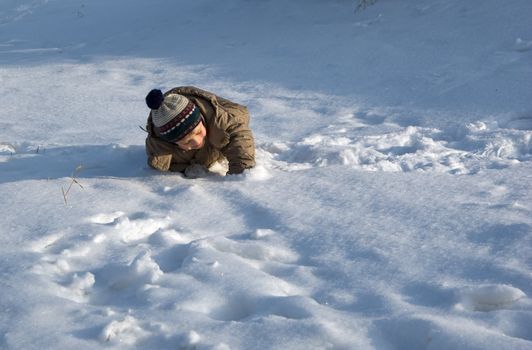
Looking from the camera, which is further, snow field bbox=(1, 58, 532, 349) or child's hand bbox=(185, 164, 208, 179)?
child's hand bbox=(185, 164, 208, 179)

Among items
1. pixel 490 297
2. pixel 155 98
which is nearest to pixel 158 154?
pixel 155 98

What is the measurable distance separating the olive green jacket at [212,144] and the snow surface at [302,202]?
0.09 metres

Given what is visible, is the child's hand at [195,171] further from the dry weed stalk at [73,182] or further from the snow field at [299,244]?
the dry weed stalk at [73,182]

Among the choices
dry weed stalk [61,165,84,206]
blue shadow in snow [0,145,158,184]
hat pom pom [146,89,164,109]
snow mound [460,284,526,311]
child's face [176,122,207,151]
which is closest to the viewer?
snow mound [460,284,526,311]

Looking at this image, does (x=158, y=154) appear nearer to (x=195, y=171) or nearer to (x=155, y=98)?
(x=195, y=171)

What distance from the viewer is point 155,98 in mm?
3109

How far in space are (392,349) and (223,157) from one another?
1.93m

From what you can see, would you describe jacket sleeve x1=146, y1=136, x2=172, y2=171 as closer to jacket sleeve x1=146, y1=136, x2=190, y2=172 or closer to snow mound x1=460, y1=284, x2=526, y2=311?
jacket sleeve x1=146, y1=136, x2=190, y2=172

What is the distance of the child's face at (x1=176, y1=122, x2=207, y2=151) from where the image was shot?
10.7ft

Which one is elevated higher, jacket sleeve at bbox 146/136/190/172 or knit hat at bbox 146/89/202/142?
knit hat at bbox 146/89/202/142

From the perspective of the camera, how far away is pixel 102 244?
250 cm

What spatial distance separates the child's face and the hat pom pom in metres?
0.22

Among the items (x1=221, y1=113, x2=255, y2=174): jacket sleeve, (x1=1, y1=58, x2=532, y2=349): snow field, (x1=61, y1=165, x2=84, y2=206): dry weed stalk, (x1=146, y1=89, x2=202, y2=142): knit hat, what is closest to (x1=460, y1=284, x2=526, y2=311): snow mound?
(x1=1, y1=58, x2=532, y2=349): snow field

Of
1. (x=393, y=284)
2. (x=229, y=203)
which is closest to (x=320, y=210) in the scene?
(x=229, y=203)
